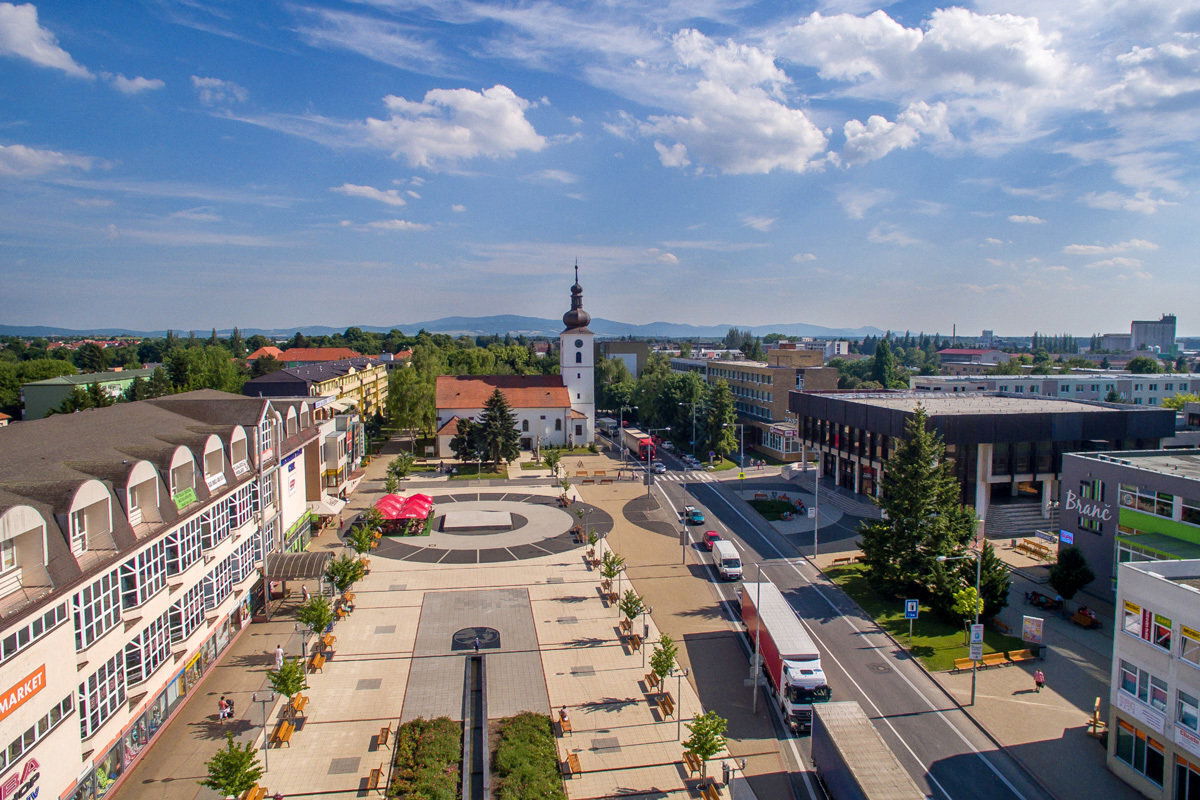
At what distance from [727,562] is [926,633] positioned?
1032 centimetres

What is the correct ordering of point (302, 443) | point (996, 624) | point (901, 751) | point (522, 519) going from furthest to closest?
1. point (522, 519)
2. point (302, 443)
3. point (996, 624)
4. point (901, 751)

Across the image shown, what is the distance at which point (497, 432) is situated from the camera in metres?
67.2

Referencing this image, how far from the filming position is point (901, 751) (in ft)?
71.2

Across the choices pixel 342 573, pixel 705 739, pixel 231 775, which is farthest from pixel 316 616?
pixel 705 739

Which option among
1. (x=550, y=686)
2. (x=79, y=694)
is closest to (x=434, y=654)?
(x=550, y=686)

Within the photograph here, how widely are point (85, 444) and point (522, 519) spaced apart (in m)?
28.5

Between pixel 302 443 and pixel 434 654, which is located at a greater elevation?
pixel 302 443

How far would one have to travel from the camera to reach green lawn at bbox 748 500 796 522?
4999cm

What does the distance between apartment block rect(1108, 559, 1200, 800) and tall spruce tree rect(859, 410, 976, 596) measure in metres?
10.8

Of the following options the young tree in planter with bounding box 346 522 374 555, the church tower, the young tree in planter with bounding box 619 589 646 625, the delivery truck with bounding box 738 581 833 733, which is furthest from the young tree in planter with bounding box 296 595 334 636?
the church tower

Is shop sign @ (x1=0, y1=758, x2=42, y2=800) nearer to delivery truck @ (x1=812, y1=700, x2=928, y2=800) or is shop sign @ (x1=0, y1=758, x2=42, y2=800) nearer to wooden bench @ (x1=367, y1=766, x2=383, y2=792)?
wooden bench @ (x1=367, y1=766, x2=383, y2=792)

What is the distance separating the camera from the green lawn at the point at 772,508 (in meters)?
50.0

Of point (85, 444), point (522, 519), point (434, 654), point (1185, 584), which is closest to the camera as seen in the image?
point (1185, 584)

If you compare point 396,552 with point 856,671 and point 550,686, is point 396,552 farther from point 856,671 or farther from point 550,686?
point 856,671
